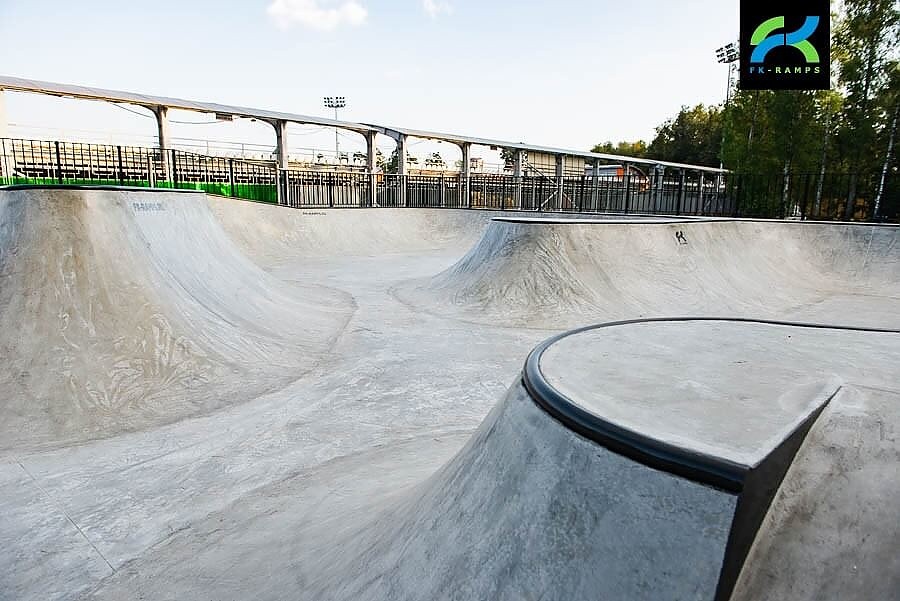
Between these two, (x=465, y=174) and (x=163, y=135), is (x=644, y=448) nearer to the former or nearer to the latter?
(x=163, y=135)

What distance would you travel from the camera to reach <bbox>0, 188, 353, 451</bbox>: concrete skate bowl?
16.3 ft

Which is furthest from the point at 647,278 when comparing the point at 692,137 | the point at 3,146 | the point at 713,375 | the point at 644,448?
the point at 692,137

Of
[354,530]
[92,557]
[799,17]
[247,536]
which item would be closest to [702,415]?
[354,530]

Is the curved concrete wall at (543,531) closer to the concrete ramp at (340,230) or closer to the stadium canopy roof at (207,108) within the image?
the concrete ramp at (340,230)

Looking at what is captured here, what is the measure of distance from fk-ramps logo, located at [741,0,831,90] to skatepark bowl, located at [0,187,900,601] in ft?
28.9

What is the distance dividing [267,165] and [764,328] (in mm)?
28939

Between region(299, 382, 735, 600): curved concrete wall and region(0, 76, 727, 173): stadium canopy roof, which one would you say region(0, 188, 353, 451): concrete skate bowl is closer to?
region(299, 382, 735, 600): curved concrete wall

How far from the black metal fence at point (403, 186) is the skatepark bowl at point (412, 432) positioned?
12.5 meters

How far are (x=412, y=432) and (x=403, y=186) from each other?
23.7m

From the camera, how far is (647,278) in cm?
1072

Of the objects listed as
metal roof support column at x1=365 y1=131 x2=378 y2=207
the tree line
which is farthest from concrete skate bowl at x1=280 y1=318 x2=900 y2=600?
metal roof support column at x1=365 y1=131 x2=378 y2=207

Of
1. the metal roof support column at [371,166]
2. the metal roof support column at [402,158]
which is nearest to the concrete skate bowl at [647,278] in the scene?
the metal roof support column at [371,166]

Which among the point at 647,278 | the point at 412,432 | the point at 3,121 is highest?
the point at 3,121

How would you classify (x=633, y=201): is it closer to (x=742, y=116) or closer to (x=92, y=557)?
(x=742, y=116)
